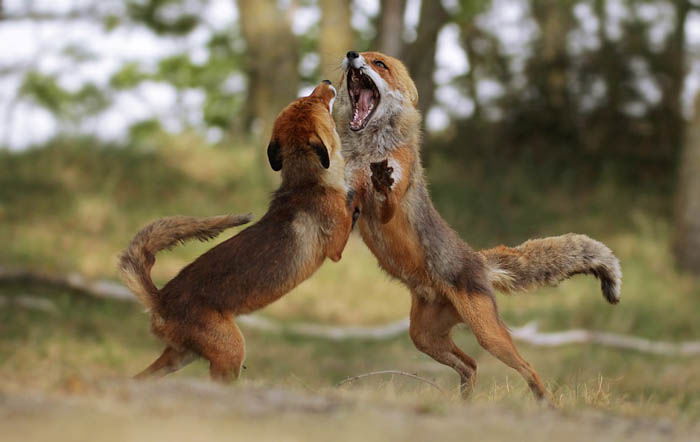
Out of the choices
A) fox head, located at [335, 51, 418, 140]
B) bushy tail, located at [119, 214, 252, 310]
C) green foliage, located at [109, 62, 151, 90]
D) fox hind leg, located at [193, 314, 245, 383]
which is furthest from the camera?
green foliage, located at [109, 62, 151, 90]

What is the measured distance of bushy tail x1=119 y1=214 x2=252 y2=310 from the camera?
632 centimetres

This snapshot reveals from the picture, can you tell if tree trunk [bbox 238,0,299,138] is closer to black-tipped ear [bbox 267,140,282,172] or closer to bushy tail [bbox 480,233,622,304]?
black-tipped ear [bbox 267,140,282,172]

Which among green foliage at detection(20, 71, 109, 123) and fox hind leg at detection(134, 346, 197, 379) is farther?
green foliage at detection(20, 71, 109, 123)

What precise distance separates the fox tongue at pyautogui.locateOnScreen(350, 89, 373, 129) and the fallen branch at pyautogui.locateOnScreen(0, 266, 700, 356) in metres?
6.86

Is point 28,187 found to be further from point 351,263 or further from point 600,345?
point 600,345

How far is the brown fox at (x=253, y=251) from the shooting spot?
5.94m

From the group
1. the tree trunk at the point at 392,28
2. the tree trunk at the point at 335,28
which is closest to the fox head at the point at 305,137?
the tree trunk at the point at 335,28

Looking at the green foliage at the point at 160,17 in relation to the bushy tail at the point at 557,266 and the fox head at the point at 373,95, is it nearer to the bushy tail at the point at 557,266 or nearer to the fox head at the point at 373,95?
the fox head at the point at 373,95

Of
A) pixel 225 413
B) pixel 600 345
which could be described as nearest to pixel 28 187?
pixel 600 345

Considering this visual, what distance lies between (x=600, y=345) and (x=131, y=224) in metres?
7.72

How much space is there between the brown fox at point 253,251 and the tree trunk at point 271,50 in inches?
386

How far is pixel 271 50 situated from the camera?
16.8m

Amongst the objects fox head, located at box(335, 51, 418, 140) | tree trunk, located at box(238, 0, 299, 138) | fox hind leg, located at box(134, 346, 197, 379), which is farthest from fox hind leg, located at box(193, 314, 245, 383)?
tree trunk, located at box(238, 0, 299, 138)

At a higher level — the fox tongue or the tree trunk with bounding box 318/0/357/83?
the tree trunk with bounding box 318/0/357/83
